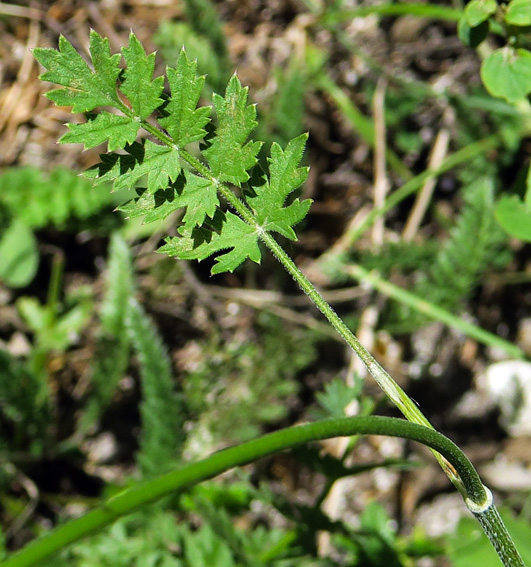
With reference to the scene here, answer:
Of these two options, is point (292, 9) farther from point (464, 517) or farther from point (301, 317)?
point (464, 517)

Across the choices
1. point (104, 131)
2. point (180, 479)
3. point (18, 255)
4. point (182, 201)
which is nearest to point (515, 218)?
point (182, 201)

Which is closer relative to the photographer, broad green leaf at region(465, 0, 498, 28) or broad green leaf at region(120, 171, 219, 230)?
broad green leaf at region(120, 171, 219, 230)

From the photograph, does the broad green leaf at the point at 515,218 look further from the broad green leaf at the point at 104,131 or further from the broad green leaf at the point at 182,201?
the broad green leaf at the point at 104,131

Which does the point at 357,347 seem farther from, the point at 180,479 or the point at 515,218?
the point at 515,218

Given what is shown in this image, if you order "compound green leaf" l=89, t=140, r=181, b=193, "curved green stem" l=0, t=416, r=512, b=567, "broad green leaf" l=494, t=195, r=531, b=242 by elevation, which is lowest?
"broad green leaf" l=494, t=195, r=531, b=242

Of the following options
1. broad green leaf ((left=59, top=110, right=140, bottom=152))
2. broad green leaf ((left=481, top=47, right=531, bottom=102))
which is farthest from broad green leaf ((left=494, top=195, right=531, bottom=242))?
broad green leaf ((left=59, top=110, right=140, bottom=152))

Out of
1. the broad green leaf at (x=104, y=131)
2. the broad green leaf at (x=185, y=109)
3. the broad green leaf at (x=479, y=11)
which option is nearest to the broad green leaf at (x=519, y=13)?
the broad green leaf at (x=479, y=11)

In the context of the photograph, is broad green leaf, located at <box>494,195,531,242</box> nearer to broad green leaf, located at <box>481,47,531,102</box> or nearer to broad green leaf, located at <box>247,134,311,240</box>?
broad green leaf, located at <box>481,47,531,102</box>
